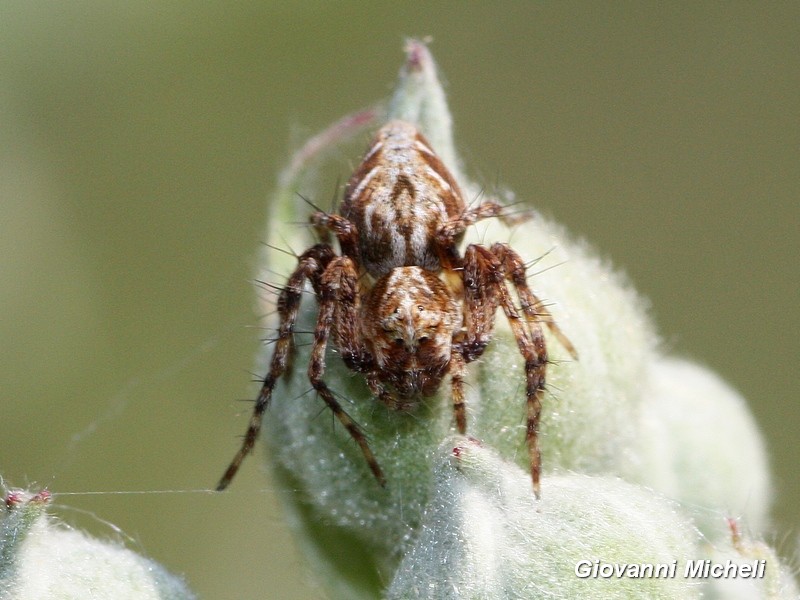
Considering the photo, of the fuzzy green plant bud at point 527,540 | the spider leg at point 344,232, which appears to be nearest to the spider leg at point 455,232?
the spider leg at point 344,232

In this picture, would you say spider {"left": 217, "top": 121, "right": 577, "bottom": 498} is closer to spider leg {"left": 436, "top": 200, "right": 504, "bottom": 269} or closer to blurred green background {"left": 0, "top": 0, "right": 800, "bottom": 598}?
spider leg {"left": 436, "top": 200, "right": 504, "bottom": 269}

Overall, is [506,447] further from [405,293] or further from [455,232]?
[455,232]

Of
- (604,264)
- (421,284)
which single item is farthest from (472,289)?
(604,264)

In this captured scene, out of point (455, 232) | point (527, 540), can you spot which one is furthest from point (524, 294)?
point (527, 540)

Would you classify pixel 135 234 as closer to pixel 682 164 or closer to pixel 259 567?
pixel 259 567

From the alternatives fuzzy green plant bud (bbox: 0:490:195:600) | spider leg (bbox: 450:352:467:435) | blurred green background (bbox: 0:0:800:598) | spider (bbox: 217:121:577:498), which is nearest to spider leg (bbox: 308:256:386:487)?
spider (bbox: 217:121:577:498)
